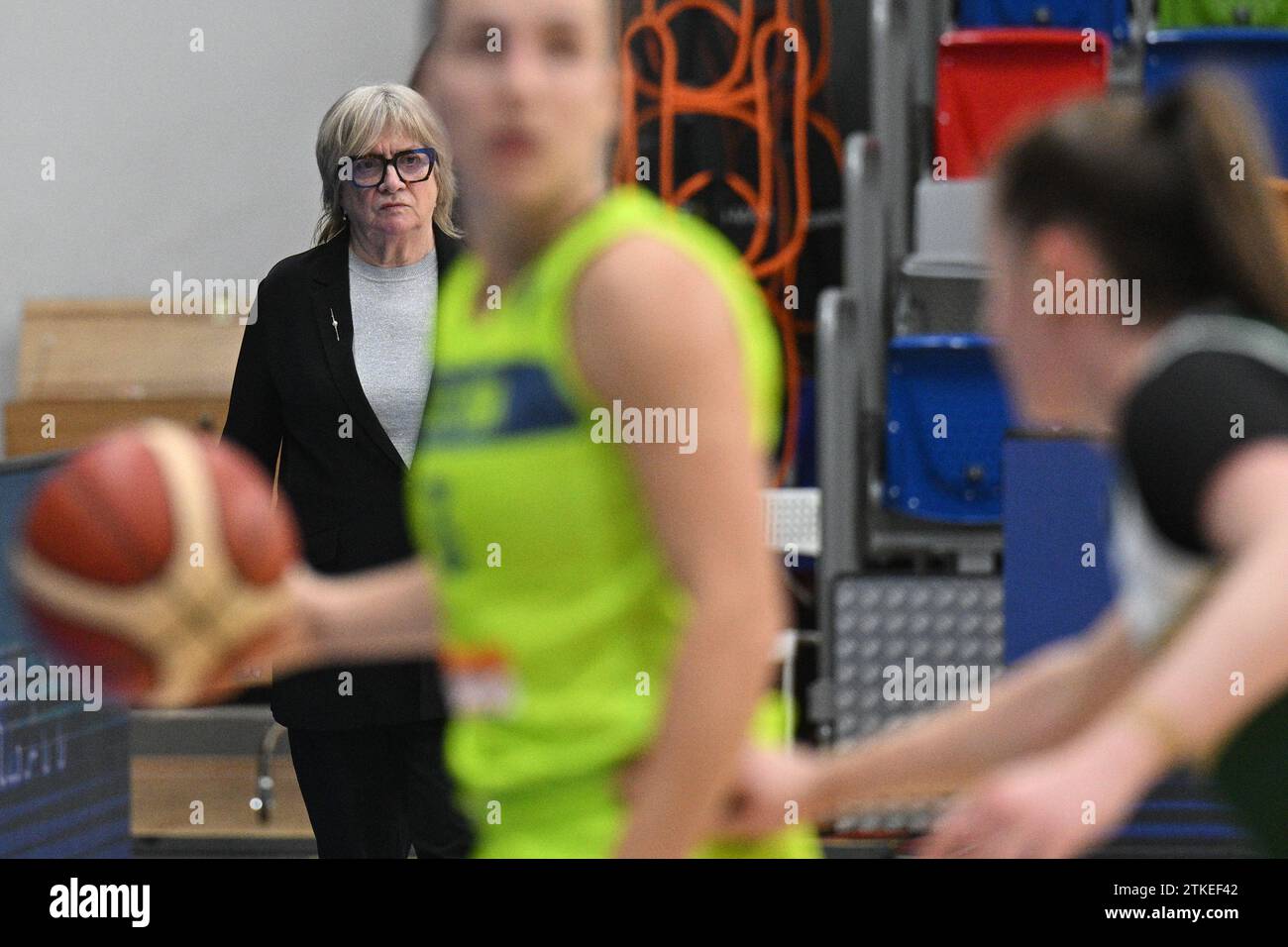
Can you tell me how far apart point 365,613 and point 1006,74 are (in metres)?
2.95

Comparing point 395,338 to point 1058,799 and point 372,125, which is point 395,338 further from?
point 1058,799

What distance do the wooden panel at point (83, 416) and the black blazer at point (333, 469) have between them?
7.57ft

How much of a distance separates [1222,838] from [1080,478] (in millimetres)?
715

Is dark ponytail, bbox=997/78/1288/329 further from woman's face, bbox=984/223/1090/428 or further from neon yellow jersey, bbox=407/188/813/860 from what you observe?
neon yellow jersey, bbox=407/188/813/860

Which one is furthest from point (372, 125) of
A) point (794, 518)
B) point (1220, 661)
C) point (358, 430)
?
point (794, 518)

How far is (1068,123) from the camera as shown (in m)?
1.06

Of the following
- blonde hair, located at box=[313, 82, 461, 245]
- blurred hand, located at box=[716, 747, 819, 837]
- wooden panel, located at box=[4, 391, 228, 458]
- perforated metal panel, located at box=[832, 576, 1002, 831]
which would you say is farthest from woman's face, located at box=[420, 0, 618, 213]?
wooden panel, located at box=[4, 391, 228, 458]

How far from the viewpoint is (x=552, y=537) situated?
3.57 ft

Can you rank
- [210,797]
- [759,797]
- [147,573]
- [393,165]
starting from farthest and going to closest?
[210,797], [393,165], [147,573], [759,797]

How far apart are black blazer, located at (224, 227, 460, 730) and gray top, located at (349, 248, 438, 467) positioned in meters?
0.02

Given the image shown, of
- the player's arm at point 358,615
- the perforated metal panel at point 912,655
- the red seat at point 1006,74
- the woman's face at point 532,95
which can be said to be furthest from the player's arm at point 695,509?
the red seat at point 1006,74

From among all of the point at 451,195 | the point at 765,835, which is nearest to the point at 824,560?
the point at 451,195

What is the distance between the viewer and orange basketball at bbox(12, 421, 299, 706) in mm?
1256
